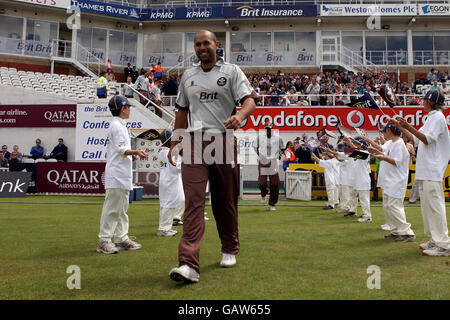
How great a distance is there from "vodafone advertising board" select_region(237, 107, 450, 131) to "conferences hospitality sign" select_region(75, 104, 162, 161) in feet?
25.3

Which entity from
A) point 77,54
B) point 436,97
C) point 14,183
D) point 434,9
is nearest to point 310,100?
point 14,183

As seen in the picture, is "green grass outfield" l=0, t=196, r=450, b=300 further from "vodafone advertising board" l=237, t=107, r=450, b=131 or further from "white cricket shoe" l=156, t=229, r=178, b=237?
"vodafone advertising board" l=237, t=107, r=450, b=131

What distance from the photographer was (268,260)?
4.50 metres

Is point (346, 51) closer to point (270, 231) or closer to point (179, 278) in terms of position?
point (270, 231)

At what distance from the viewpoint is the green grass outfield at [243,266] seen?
3254 millimetres

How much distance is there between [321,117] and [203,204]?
19.4 m

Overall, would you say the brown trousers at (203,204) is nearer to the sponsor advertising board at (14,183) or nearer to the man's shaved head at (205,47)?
the man's shaved head at (205,47)

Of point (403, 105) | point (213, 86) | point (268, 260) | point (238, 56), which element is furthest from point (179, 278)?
point (238, 56)

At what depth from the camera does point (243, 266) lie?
4203mm

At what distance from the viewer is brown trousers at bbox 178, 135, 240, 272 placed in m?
3.70

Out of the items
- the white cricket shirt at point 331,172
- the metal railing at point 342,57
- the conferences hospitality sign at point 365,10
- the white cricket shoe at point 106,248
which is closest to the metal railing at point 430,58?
the conferences hospitality sign at point 365,10

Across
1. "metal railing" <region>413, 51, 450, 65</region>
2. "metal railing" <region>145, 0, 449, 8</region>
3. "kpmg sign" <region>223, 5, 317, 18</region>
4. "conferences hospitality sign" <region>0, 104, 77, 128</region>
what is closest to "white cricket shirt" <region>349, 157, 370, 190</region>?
"conferences hospitality sign" <region>0, 104, 77, 128</region>

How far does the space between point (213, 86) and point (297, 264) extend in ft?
7.37

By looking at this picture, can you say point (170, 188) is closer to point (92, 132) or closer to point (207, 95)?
point (207, 95)
